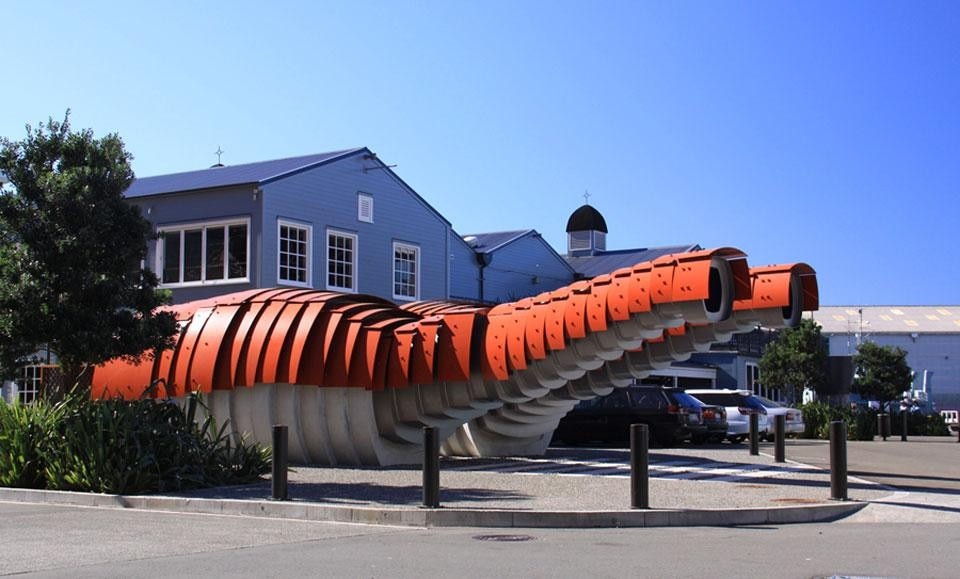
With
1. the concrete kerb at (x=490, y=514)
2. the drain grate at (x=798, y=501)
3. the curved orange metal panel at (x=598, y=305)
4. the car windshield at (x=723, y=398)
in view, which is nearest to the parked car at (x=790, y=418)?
the car windshield at (x=723, y=398)

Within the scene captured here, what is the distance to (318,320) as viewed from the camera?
19.3m

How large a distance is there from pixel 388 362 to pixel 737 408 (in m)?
14.8

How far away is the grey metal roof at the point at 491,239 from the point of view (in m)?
40.4

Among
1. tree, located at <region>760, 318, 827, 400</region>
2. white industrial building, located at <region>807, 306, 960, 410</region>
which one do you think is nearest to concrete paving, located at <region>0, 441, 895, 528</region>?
tree, located at <region>760, 318, 827, 400</region>

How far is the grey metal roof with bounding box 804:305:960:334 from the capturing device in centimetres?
8269

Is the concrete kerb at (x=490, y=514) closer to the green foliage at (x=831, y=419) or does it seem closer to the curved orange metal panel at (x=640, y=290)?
the curved orange metal panel at (x=640, y=290)

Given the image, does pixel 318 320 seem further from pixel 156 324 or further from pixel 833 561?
pixel 833 561

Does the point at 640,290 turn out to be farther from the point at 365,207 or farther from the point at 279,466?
the point at 365,207

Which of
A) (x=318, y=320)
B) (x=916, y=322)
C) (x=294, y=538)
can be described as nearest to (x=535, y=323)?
(x=318, y=320)

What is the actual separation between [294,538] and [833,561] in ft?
16.4

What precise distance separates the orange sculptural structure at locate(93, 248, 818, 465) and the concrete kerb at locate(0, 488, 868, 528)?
4.57 metres

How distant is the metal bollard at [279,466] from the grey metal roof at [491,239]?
26.2 meters

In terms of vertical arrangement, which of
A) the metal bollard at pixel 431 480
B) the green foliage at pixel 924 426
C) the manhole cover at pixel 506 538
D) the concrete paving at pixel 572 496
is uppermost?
the metal bollard at pixel 431 480

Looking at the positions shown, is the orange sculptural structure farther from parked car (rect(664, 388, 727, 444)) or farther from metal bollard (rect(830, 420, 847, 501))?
parked car (rect(664, 388, 727, 444))
